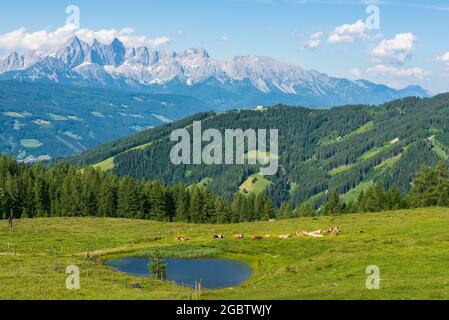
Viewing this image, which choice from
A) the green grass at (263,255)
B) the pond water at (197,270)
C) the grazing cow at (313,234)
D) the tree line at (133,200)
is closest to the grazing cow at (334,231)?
the grazing cow at (313,234)

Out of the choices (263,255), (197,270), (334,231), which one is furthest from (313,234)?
(197,270)

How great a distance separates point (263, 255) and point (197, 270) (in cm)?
1267

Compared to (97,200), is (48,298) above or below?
below

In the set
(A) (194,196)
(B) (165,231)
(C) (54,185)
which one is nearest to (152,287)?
(B) (165,231)

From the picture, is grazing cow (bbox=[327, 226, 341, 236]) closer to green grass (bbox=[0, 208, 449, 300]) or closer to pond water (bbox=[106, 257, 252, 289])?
green grass (bbox=[0, 208, 449, 300])

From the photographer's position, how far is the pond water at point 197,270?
2645 inches

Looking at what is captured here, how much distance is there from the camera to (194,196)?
160m

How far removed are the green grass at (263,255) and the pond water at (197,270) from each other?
8.29 ft

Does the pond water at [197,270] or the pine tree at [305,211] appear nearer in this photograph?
the pond water at [197,270]

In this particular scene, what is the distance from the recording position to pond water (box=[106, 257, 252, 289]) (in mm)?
67188

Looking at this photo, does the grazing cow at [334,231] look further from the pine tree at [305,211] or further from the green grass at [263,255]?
the pine tree at [305,211]

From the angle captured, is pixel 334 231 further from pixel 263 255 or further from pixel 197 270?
pixel 197 270
